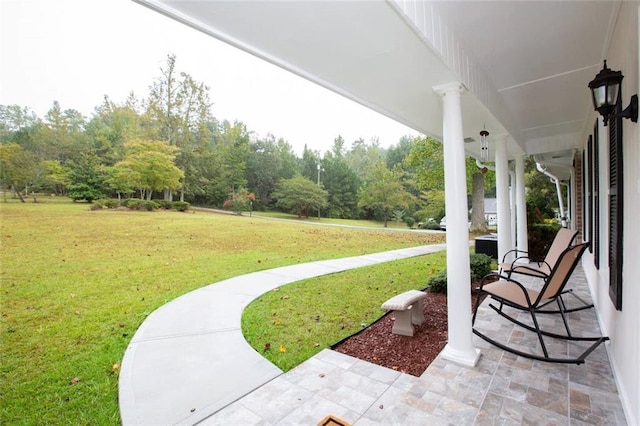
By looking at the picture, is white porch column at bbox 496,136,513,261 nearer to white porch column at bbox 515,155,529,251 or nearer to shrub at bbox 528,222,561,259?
white porch column at bbox 515,155,529,251

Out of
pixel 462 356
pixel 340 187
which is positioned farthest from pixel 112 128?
pixel 340 187

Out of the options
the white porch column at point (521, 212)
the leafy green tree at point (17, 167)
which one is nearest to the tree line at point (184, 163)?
the leafy green tree at point (17, 167)

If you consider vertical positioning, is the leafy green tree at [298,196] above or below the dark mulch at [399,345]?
above

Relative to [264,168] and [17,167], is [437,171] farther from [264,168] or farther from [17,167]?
[17,167]

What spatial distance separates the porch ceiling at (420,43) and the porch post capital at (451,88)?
45mm

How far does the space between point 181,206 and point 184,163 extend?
7.15ft

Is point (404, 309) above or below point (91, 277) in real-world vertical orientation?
above

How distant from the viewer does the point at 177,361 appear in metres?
2.50

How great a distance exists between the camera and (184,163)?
12664 mm

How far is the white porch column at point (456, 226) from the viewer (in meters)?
2.42

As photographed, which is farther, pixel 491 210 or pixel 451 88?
pixel 491 210

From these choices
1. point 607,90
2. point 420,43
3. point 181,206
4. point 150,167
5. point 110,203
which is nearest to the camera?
point 607,90

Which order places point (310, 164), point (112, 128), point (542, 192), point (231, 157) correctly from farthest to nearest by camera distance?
point (310, 164) → point (231, 157) → point (542, 192) → point (112, 128)

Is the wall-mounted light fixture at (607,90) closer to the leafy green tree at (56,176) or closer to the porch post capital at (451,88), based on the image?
the porch post capital at (451,88)
